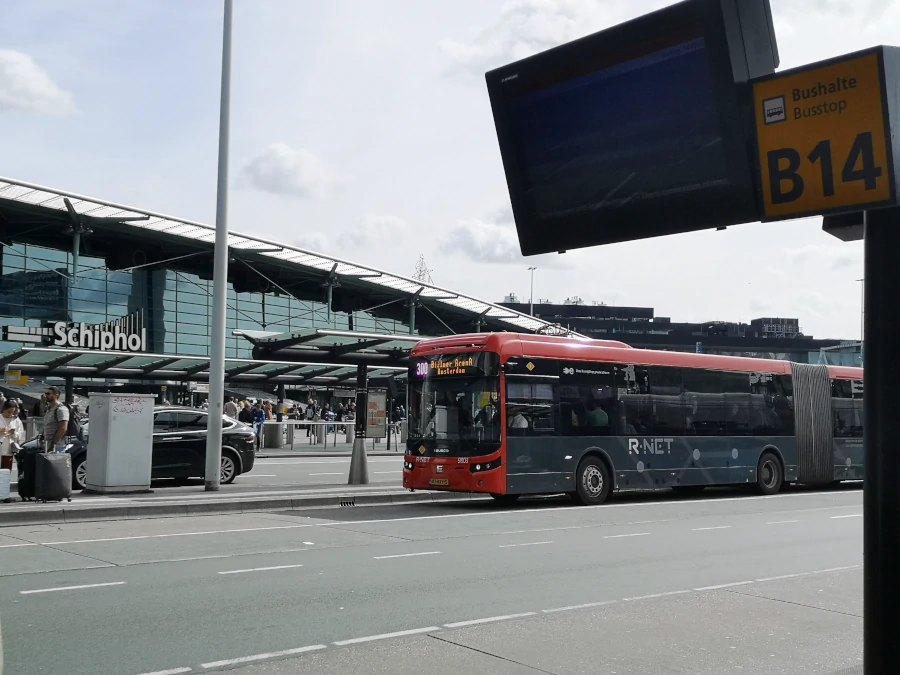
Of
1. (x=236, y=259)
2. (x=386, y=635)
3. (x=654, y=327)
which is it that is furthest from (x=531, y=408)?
(x=654, y=327)

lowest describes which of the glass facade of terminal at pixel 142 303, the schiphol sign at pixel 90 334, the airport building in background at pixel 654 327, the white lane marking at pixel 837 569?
the white lane marking at pixel 837 569

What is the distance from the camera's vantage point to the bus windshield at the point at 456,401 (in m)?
17.0

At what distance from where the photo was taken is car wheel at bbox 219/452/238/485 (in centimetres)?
2050

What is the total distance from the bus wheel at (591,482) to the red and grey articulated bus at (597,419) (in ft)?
0.08

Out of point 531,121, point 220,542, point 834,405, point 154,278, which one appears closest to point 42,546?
point 220,542

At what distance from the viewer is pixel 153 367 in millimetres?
35844

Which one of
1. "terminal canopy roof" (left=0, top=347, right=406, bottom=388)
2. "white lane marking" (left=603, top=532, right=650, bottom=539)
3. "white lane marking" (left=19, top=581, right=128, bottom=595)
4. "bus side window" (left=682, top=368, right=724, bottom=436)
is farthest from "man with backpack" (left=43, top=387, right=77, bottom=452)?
"terminal canopy roof" (left=0, top=347, right=406, bottom=388)

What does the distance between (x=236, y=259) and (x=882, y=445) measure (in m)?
45.6

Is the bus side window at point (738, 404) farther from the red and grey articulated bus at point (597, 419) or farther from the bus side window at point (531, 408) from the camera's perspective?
the bus side window at point (531, 408)

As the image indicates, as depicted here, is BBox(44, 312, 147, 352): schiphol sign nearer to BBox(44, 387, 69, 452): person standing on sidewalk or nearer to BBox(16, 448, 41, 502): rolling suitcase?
BBox(44, 387, 69, 452): person standing on sidewalk

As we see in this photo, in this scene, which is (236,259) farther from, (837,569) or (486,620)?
(486,620)

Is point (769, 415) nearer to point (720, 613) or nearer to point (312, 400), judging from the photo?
point (720, 613)

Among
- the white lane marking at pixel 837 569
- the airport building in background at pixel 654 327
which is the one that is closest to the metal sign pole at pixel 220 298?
the white lane marking at pixel 837 569

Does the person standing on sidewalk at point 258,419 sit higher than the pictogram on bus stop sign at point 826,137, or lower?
lower
